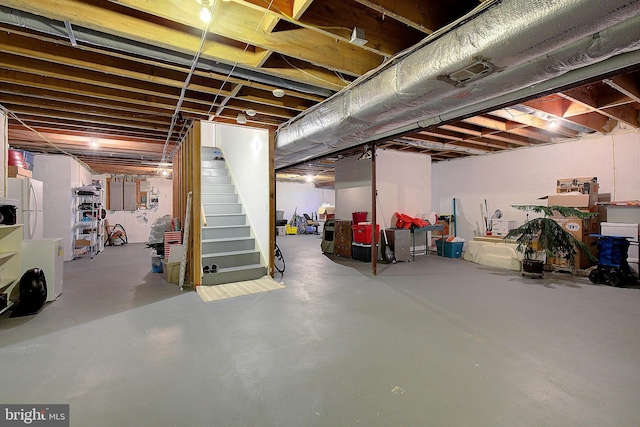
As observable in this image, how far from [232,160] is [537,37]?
19.6ft

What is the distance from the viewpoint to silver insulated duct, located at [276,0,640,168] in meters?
1.55

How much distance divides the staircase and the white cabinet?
6.81 ft

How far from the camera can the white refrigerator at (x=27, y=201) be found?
180 inches

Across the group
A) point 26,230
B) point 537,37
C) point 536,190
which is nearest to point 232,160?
point 26,230

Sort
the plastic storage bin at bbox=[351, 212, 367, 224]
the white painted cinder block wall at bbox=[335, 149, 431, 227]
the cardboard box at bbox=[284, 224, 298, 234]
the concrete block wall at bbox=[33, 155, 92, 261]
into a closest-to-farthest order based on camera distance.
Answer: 1. the concrete block wall at bbox=[33, 155, 92, 261]
2. the plastic storage bin at bbox=[351, 212, 367, 224]
3. the white painted cinder block wall at bbox=[335, 149, 431, 227]
4. the cardboard box at bbox=[284, 224, 298, 234]

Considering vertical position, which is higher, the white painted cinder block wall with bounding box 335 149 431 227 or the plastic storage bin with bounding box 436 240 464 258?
the white painted cinder block wall with bounding box 335 149 431 227

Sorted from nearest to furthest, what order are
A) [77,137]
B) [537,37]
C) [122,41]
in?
[537,37] < [122,41] < [77,137]

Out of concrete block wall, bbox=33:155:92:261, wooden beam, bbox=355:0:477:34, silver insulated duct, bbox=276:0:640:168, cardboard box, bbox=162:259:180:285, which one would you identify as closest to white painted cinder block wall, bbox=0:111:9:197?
cardboard box, bbox=162:259:180:285

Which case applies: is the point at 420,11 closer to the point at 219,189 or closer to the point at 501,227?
the point at 219,189

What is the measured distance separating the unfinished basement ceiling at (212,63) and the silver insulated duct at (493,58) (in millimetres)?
148

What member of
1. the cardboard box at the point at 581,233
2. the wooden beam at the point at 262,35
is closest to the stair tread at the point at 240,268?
the wooden beam at the point at 262,35

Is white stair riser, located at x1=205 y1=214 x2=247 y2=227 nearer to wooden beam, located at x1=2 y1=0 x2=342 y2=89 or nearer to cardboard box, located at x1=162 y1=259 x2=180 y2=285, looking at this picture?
cardboard box, located at x1=162 y1=259 x2=180 y2=285

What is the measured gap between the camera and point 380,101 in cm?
277

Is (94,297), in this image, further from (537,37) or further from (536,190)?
(536,190)
